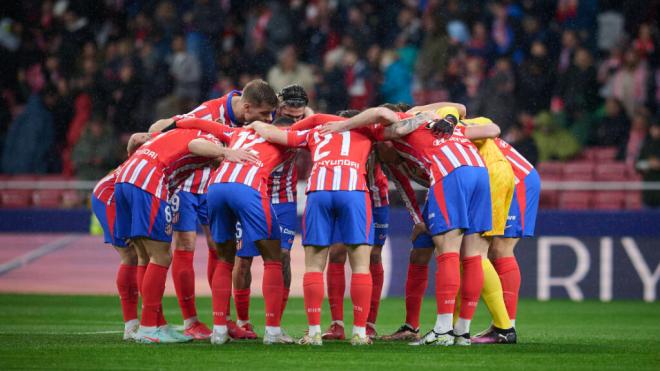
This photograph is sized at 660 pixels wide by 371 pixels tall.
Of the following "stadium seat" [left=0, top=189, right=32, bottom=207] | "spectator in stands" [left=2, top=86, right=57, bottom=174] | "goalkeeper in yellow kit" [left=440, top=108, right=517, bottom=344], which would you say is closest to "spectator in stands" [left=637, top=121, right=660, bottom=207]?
"goalkeeper in yellow kit" [left=440, top=108, right=517, bottom=344]

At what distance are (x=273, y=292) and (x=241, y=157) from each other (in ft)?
3.95

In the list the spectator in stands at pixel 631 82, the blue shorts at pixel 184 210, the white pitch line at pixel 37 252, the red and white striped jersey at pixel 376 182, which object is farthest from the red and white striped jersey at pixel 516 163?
the white pitch line at pixel 37 252

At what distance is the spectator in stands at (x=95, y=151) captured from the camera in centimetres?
1856

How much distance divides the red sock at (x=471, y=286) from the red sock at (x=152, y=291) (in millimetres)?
2642

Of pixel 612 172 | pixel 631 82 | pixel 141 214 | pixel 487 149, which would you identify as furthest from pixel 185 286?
pixel 631 82

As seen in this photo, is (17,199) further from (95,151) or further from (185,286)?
(185,286)

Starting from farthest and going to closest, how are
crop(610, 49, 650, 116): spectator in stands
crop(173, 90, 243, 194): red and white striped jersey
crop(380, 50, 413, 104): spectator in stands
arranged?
crop(380, 50, 413, 104): spectator in stands < crop(610, 49, 650, 116): spectator in stands < crop(173, 90, 243, 194): red and white striped jersey

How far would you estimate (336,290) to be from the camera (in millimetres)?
10125

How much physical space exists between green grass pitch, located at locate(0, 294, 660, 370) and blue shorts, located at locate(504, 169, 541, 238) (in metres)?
1.02

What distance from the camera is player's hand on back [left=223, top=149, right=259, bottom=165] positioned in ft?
31.1

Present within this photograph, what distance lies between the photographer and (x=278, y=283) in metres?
9.42

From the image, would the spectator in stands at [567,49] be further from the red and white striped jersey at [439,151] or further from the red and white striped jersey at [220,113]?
the red and white striped jersey at [439,151]

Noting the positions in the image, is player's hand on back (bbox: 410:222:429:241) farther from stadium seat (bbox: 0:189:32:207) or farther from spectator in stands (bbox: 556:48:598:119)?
stadium seat (bbox: 0:189:32:207)

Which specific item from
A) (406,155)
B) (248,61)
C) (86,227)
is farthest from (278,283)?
(248,61)
